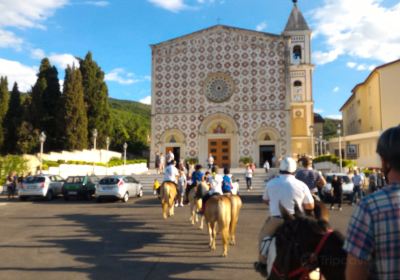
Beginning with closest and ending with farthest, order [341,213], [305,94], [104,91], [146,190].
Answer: [341,213], [146,190], [305,94], [104,91]

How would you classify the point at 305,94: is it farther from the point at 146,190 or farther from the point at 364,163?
the point at 146,190

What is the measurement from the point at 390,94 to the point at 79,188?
33310 mm

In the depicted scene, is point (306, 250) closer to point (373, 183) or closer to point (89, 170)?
point (373, 183)

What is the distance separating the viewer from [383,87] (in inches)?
1590

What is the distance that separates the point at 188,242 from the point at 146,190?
61.8 feet

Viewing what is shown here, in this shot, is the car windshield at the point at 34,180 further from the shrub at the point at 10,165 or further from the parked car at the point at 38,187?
the shrub at the point at 10,165

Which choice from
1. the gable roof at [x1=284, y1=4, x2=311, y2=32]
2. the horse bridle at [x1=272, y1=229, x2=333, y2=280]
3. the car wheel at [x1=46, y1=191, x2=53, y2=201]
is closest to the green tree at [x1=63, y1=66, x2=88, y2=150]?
the car wheel at [x1=46, y1=191, x2=53, y2=201]

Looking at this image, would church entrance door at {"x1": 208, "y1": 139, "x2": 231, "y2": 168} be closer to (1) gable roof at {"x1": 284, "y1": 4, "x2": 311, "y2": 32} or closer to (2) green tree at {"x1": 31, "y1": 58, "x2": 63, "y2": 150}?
(1) gable roof at {"x1": 284, "y1": 4, "x2": 311, "y2": 32}

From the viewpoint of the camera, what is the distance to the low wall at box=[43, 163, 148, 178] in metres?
31.7

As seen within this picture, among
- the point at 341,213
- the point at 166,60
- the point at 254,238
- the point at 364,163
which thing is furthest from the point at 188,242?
the point at 364,163

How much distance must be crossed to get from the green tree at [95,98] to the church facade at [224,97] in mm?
11726

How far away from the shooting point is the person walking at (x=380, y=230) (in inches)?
81.4

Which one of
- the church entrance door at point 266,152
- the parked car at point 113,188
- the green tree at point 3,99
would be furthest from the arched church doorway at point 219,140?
the green tree at point 3,99

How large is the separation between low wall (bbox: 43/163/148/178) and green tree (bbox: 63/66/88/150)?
620 cm
